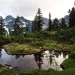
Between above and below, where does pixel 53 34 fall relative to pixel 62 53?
above

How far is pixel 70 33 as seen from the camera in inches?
3319

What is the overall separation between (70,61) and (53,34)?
138 ft

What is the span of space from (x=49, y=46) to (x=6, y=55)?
1626 cm

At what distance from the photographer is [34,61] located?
52469 millimetres

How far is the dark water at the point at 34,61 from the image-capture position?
1810 inches

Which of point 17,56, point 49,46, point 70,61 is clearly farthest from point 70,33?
point 70,61

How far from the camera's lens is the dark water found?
4597cm

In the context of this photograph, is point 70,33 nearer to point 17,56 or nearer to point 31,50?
point 31,50

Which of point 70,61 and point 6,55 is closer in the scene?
point 70,61

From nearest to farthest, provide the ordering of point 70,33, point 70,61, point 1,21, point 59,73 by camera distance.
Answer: point 59,73 → point 70,61 → point 70,33 → point 1,21

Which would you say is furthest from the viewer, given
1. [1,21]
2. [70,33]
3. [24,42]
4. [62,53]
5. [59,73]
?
[1,21]

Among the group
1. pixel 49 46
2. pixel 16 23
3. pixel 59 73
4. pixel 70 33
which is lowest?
pixel 59 73

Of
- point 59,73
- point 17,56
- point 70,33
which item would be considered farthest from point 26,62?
point 70,33

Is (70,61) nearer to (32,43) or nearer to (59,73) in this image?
(59,73)
